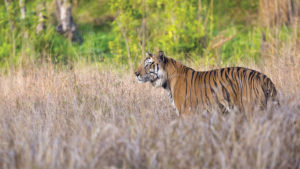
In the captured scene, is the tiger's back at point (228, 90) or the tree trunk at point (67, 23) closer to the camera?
the tiger's back at point (228, 90)

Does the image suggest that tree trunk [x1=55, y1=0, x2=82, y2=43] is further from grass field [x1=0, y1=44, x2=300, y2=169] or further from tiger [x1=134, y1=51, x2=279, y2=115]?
grass field [x1=0, y1=44, x2=300, y2=169]

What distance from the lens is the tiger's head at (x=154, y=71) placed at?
4.47 metres

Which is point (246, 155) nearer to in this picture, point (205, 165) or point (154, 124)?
point (205, 165)

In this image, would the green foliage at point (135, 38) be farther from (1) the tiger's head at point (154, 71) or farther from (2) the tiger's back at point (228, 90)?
(2) the tiger's back at point (228, 90)

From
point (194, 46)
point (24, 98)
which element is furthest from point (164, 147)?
point (194, 46)

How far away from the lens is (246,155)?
299 centimetres

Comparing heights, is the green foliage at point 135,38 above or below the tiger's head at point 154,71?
above

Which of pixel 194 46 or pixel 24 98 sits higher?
pixel 194 46

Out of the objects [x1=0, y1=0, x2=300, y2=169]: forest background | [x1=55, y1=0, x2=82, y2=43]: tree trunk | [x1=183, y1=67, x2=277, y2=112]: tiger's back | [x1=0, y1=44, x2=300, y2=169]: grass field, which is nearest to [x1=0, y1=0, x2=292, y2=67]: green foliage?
[x1=0, y1=0, x2=300, y2=169]: forest background

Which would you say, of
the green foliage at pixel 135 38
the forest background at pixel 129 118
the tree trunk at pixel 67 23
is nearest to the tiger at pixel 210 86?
the forest background at pixel 129 118

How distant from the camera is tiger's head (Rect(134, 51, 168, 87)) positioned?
4.47 m

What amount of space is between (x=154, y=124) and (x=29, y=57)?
211 inches

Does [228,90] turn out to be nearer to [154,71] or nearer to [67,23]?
[154,71]

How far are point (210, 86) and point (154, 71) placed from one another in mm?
657
